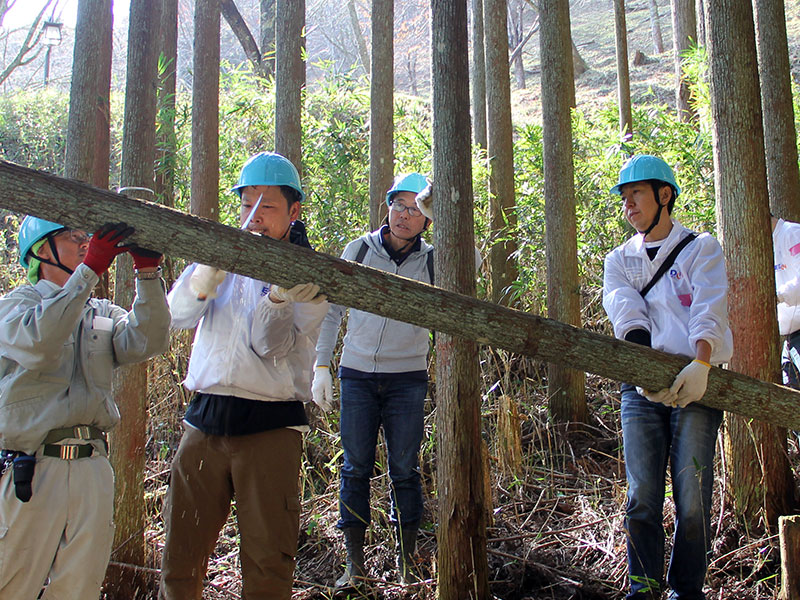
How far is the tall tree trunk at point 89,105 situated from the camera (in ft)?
15.6

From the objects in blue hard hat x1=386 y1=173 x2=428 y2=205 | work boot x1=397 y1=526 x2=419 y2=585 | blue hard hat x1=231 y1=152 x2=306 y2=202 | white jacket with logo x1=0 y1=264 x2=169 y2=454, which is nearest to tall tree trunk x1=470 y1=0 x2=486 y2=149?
blue hard hat x1=386 y1=173 x2=428 y2=205

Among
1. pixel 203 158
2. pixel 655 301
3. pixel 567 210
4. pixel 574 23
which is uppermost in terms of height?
pixel 574 23

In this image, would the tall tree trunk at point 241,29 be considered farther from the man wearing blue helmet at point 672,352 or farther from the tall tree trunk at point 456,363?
the man wearing blue helmet at point 672,352

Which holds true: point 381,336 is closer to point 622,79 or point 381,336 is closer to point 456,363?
point 456,363

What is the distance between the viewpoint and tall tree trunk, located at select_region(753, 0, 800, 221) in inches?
205

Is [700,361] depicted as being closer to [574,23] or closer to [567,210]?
[567,210]

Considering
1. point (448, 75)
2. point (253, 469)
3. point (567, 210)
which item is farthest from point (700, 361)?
point (567, 210)

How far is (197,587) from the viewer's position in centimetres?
283

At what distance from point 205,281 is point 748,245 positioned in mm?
2836

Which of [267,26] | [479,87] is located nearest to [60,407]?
[267,26]

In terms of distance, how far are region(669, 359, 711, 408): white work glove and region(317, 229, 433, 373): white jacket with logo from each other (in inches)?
58.1

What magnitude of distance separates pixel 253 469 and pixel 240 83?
7.00m

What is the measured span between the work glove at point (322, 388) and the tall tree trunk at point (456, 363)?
110 centimetres

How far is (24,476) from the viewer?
2572 mm
